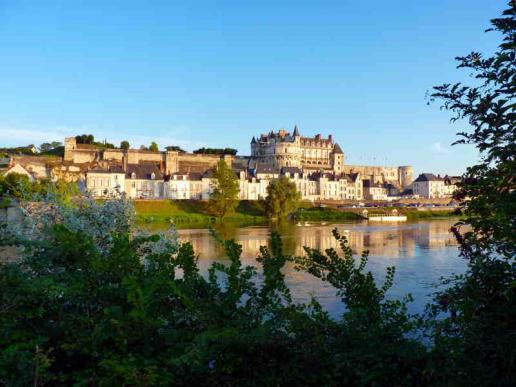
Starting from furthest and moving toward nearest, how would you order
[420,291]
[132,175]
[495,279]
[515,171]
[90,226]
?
[132,175] → [420,291] → [90,226] → [495,279] → [515,171]

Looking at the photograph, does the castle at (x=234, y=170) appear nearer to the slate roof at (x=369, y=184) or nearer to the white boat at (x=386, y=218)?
the slate roof at (x=369, y=184)

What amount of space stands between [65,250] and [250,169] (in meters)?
88.1

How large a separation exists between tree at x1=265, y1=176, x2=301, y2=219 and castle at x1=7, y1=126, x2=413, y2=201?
12.6 metres

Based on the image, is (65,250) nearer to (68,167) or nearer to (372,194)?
(68,167)

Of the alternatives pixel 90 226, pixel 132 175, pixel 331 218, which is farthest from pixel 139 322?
pixel 132 175

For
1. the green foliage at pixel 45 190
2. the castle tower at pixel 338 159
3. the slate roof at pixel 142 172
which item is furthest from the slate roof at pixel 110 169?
the castle tower at pixel 338 159

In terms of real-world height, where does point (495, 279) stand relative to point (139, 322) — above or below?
above

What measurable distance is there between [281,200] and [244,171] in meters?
26.7

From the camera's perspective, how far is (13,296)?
4742 mm

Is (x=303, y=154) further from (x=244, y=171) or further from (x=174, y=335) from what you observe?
(x=174, y=335)

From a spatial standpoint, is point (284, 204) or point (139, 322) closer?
point (139, 322)

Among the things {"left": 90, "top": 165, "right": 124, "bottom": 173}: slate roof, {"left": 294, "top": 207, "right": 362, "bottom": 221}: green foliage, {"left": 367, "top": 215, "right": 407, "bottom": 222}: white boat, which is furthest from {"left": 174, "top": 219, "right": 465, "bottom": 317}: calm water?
{"left": 90, "top": 165, "right": 124, "bottom": 173}: slate roof

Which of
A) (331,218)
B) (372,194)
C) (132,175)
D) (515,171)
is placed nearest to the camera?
(515,171)

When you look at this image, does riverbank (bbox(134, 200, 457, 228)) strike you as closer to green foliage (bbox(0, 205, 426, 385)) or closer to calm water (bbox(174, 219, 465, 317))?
calm water (bbox(174, 219, 465, 317))
